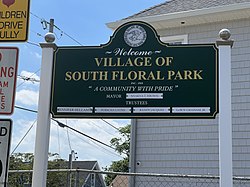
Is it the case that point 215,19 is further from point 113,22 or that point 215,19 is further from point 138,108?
point 138,108

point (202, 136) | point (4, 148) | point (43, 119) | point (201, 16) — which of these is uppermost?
point (201, 16)

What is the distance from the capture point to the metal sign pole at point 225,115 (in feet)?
20.2

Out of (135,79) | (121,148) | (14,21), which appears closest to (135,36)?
(135,79)

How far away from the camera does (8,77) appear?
4.68m

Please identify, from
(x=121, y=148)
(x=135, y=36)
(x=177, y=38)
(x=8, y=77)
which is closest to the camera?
(x=8, y=77)

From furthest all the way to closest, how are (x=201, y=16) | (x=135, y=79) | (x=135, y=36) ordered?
(x=201, y=16) → (x=135, y=36) → (x=135, y=79)

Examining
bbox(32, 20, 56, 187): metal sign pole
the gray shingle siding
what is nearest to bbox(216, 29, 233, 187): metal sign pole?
bbox(32, 20, 56, 187): metal sign pole

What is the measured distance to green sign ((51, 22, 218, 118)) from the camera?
21.2 feet

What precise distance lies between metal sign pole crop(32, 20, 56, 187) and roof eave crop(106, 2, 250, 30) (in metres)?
5.85

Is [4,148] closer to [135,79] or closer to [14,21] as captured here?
[14,21]

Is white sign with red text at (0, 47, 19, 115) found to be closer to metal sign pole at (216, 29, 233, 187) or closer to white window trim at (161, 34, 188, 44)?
metal sign pole at (216, 29, 233, 187)

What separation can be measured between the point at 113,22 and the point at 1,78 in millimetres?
8621

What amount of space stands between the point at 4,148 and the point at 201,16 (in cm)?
866

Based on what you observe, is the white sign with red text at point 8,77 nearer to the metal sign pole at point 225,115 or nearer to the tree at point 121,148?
the metal sign pole at point 225,115
